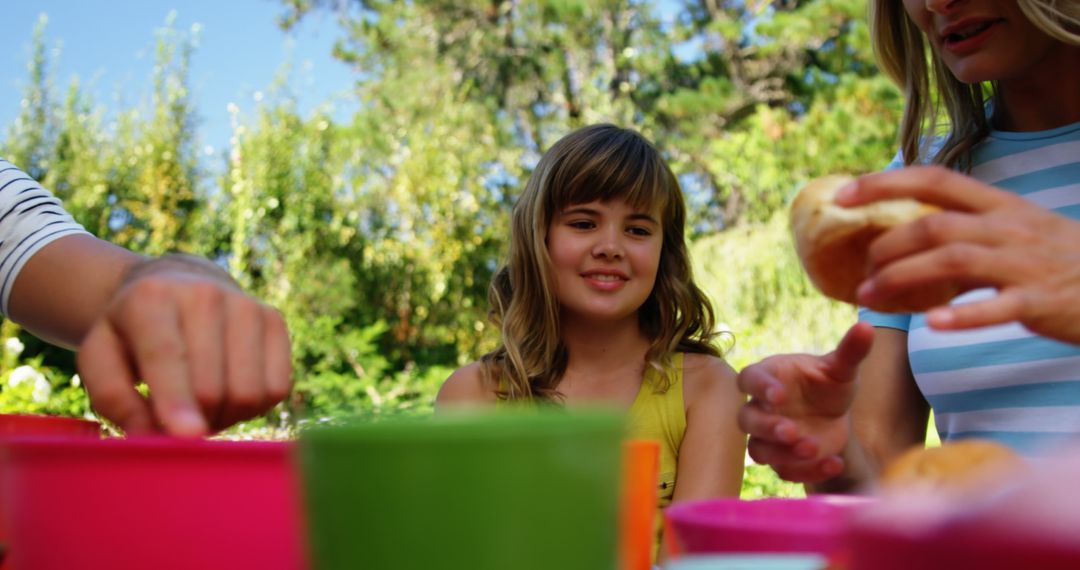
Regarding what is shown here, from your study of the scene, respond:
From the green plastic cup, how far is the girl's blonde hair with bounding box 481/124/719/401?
202cm

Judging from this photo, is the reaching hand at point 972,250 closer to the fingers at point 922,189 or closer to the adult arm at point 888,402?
the fingers at point 922,189

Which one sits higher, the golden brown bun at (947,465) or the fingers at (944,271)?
the fingers at (944,271)

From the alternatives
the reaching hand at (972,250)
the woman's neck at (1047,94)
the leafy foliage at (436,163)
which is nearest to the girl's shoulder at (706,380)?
the woman's neck at (1047,94)

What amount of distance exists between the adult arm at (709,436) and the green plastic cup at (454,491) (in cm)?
172

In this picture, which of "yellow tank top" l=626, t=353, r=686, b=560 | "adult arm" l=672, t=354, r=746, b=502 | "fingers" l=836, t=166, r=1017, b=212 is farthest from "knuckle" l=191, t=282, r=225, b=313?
"yellow tank top" l=626, t=353, r=686, b=560

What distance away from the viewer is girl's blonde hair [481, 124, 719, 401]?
2.47 meters

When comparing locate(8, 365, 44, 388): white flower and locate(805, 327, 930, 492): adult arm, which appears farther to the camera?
locate(8, 365, 44, 388): white flower

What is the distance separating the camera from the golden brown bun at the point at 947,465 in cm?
49

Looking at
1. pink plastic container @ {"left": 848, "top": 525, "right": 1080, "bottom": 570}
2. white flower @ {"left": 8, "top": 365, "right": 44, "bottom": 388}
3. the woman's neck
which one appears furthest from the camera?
white flower @ {"left": 8, "top": 365, "right": 44, "bottom": 388}

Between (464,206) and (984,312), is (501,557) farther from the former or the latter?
(464,206)

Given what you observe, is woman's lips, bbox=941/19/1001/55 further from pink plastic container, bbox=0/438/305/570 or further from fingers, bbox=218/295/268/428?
pink plastic container, bbox=0/438/305/570

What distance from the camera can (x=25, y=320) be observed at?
114 centimetres

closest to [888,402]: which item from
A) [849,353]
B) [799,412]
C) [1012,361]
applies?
[1012,361]

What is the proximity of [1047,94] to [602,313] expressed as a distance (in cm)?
117
